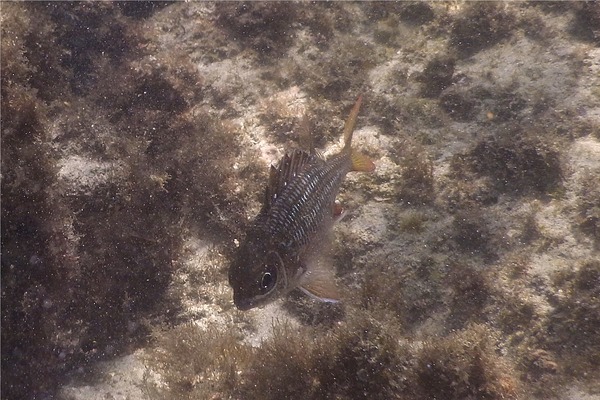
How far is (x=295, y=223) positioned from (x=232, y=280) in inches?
23.2

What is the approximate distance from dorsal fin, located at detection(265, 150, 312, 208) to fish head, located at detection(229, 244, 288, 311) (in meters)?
0.39

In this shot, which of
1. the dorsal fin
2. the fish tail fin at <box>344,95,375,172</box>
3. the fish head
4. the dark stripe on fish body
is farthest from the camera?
the fish tail fin at <box>344,95,375,172</box>

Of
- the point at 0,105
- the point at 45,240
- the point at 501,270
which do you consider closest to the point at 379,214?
the point at 501,270

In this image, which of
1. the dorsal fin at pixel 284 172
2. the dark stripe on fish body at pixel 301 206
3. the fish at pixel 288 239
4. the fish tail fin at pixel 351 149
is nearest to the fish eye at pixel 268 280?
the fish at pixel 288 239

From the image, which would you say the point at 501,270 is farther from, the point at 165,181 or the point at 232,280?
the point at 165,181

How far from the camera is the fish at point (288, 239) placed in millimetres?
2775

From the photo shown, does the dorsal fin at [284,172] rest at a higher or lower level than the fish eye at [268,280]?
higher

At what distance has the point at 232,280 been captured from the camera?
280cm

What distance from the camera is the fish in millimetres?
2775

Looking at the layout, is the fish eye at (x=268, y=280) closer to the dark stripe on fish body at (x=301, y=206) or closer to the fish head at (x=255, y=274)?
the fish head at (x=255, y=274)

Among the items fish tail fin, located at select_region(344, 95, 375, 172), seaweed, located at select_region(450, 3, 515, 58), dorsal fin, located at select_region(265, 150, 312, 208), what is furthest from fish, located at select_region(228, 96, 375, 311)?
seaweed, located at select_region(450, 3, 515, 58)

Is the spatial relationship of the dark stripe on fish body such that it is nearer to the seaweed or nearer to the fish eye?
the fish eye

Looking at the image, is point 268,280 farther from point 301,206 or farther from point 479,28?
point 479,28

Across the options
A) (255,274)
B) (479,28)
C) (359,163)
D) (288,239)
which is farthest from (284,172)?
(479,28)
